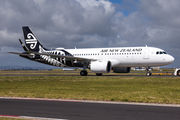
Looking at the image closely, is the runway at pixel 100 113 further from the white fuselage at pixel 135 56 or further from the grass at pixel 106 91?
the white fuselage at pixel 135 56

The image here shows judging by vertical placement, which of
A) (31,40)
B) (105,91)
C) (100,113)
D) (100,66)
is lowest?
(100,113)

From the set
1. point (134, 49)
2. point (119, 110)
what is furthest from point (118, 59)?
point (119, 110)

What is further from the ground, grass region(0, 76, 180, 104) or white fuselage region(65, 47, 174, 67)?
white fuselage region(65, 47, 174, 67)

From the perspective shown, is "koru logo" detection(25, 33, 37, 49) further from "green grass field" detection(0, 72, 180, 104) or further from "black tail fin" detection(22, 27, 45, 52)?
"green grass field" detection(0, 72, 180, 104)

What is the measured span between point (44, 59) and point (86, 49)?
8.88m

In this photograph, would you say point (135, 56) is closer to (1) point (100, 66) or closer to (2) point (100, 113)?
(1) point (100, 66)

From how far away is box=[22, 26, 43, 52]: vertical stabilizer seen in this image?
43.7 metres

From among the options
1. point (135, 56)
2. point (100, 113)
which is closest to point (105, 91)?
point (100, 113)

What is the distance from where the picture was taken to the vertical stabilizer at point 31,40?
4372 cm

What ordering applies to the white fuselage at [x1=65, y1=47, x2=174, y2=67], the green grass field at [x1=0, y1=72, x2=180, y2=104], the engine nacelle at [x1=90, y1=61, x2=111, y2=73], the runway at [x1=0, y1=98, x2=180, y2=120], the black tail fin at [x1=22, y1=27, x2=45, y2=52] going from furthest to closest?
the black tail fin at [x1=22, y1=27, x2=45, y2=52]
the white fuselage at [x1=65, y1=47, x2=174, y2=67]
the engine nacelle at [x1=90, y1=61, x2=111, y2=73]
the green grass field at [x1=0, y1=72, x2=180, y2=104]
the runway at [x1=0, y1=98, x2=180, y2=120]

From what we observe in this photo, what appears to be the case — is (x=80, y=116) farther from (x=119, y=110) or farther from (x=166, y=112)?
(x=166, y=112)

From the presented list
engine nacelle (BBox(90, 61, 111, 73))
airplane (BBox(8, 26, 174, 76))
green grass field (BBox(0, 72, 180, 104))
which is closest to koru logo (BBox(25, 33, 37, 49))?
airplane (BBox(8, 26, 174, 76))

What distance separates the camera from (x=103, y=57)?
121ft

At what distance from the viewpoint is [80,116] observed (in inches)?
321
